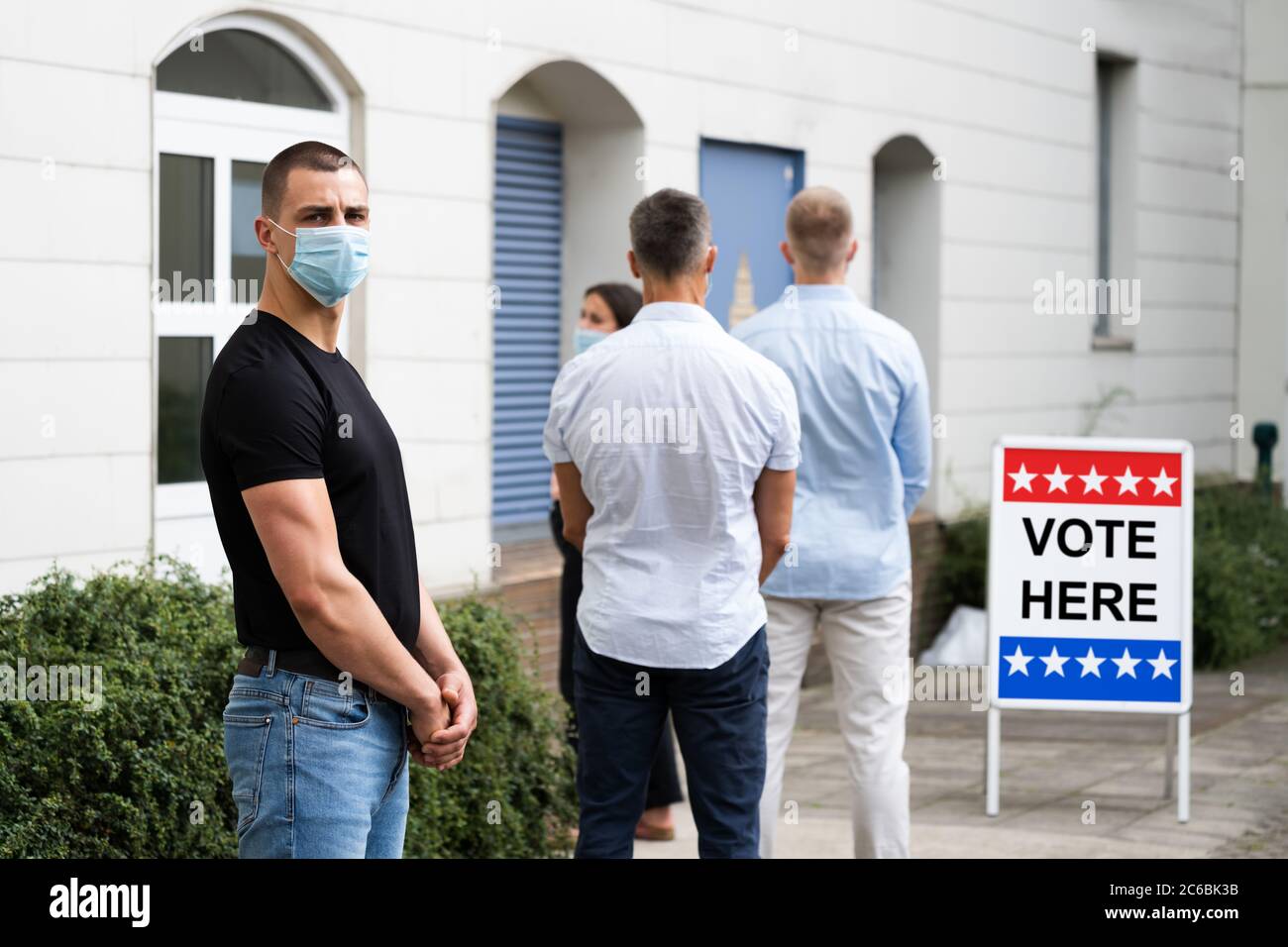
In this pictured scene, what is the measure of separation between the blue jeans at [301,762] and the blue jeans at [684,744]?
1.20 meters

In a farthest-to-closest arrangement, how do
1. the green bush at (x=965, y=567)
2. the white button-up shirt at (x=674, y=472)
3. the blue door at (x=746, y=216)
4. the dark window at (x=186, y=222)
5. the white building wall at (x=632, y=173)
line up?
the green bush at (x=965, y=567)
the blue door at (x=746, y=216)
the dark window at (x=186, y=222)
the white building wall at (x=632, y=173)
the white button-up shirt at (x=674, y=472)

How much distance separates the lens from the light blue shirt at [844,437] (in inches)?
220

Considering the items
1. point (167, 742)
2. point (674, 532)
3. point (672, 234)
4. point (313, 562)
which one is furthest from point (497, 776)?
point (313, 562)

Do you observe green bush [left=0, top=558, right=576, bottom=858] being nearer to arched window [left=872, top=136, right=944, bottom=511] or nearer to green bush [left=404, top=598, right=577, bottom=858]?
green bush [left=404, top=598, right=577, bottom=858]

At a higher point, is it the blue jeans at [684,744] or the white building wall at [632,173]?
the white building wall at [632,173]

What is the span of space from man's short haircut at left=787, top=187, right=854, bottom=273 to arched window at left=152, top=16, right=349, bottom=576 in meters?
2.55

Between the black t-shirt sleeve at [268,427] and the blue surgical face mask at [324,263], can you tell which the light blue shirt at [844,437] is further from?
→ the black t-shirt sleeve at [268,427]

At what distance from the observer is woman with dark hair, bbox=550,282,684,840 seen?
260 inches

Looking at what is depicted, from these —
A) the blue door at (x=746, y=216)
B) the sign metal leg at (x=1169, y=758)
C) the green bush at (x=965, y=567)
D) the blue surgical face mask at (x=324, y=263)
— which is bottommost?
the sign metal leg at (x=1169, y=758)

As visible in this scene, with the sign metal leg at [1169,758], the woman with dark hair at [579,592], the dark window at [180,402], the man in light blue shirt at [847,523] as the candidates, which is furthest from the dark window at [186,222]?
the sign metal leg at [1169,758]

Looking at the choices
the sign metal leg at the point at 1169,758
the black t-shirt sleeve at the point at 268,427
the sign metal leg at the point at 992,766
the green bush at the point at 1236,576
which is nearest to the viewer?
the black t-shirt sleeve at the point at 268,427

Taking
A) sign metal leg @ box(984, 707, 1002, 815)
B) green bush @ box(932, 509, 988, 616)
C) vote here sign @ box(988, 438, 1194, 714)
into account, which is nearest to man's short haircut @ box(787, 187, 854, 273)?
vote here sign @ box(988, 438, 1194, 714)
